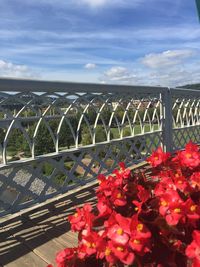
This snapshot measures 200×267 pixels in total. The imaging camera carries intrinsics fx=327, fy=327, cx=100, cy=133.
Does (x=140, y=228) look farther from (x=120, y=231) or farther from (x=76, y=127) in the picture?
(x=76, y=127)

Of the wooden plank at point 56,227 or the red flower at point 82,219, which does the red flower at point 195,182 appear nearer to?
the red flower at point 82,219

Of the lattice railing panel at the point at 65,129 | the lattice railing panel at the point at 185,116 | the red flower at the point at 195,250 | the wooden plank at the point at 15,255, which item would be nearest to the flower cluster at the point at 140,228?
the red flower at the point at 195,250

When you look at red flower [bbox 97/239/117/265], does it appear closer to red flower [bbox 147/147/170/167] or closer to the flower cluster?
the flower cluster

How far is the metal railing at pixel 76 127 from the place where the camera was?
110 inches

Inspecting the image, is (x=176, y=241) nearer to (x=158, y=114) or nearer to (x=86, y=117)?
(x=86, y=117)

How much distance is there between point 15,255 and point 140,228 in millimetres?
1687

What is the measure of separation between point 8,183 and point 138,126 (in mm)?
2490

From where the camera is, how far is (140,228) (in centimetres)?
76

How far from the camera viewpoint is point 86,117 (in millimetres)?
3664

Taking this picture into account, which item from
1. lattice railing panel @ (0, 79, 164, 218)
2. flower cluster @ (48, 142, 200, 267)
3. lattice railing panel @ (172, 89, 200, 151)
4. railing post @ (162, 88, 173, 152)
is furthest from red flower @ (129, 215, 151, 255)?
lattice railing panel @ (172, 89, 200, 151)

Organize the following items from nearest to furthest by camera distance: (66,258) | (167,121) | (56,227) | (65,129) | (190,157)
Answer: (66,258), (190,157), (56,227), (65,129), (167,121)

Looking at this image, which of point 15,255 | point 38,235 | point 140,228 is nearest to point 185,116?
point 38,235

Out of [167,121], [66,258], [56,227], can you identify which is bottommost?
[56,227]

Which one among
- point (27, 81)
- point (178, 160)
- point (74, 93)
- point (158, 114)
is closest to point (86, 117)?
point (74, 93)
